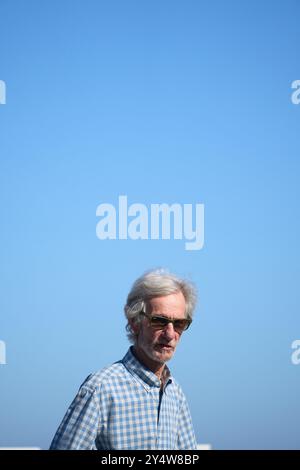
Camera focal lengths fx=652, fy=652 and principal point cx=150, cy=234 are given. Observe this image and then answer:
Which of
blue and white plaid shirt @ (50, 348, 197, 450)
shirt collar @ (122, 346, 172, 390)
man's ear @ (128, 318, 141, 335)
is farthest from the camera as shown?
man's ear @ (128, 318, 141, 335)

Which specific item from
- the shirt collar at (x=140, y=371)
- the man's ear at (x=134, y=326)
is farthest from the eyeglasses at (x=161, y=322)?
the shirt collar at (x=140, y=371)

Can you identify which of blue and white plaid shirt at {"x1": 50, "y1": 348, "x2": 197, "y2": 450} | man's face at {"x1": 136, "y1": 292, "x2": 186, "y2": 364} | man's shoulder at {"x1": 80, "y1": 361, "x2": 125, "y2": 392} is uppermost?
man's face at {"x1": 136, "y1": 292, "x2": 186, "y2": 364}

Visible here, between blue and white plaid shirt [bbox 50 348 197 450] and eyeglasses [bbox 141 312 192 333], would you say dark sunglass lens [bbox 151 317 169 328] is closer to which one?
eyeglasses [bbox 141 312 192 333]

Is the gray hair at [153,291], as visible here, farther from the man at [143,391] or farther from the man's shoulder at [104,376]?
the man's shoulder at [104,376]

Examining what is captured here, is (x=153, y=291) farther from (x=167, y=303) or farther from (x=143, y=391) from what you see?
(x=143, y=391)

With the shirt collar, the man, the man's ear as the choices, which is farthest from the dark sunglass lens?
the shirt collar

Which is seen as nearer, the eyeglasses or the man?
the man

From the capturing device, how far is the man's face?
4863 mm

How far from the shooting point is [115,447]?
4578mm

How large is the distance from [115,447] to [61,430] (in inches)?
16.5

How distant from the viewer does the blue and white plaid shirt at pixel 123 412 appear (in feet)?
14.4
